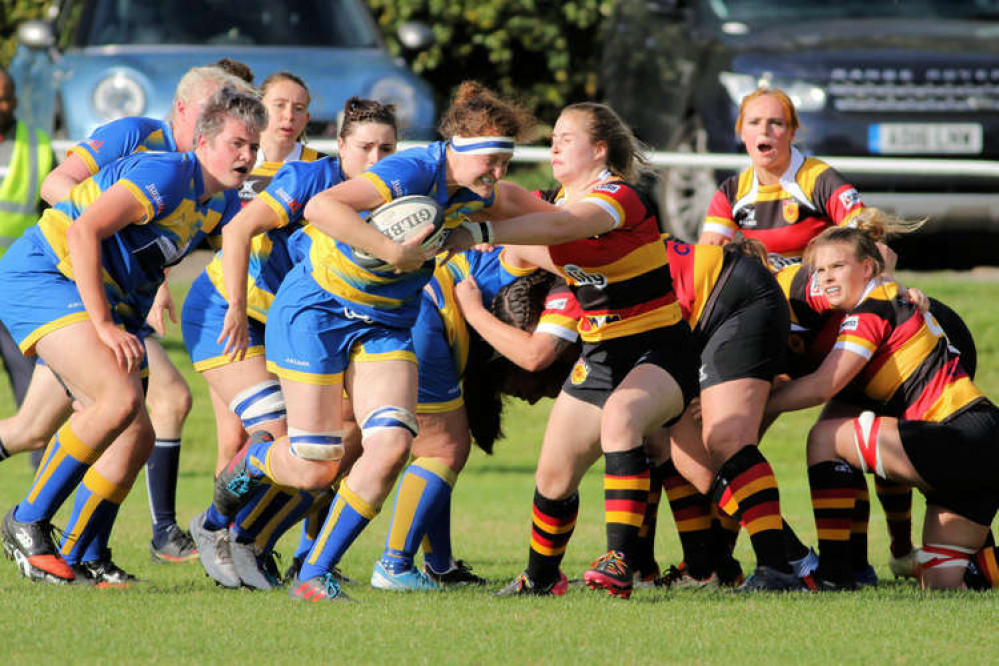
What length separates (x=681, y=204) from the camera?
37.0 feet

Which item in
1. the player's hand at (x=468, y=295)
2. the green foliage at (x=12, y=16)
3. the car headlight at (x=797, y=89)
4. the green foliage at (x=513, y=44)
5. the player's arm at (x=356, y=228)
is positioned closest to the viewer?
the player's arm at (x=356, y=228)

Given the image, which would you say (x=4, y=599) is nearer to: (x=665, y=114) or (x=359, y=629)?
(x=359, y=629)

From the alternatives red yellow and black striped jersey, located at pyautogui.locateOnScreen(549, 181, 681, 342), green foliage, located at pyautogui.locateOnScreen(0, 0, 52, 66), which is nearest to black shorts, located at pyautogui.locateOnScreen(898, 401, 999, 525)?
red yellow and black striped jersey, located at pyautogui.locateOnScreen(549, 181, 681, 342)

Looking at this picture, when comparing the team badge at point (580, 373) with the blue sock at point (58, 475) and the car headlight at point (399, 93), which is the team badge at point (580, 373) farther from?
the car headlight at point (399, 93)

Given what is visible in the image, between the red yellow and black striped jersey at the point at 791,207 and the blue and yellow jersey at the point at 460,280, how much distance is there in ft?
3.82

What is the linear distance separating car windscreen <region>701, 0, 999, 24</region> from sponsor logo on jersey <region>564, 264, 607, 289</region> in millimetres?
5488

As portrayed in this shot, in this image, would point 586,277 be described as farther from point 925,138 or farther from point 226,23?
point 226,23

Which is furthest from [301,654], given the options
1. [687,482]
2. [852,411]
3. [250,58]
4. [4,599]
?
[250,58]

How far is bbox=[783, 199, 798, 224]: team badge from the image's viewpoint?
280 inches

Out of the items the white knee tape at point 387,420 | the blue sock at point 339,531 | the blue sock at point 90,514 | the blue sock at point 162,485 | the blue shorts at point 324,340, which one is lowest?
the blue sock at point 162,485

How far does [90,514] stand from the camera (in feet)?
20.0

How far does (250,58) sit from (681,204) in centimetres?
299

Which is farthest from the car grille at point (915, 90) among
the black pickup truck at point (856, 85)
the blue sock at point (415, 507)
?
the blue sock at point (415, 507)

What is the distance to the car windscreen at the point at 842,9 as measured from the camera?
436 inches
